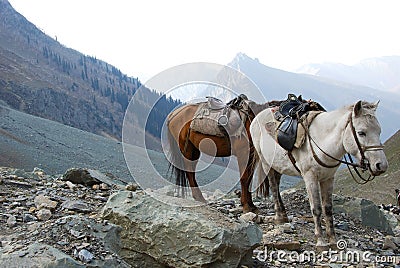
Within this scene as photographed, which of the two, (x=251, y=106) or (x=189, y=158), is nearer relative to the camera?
(x=251, y=106)

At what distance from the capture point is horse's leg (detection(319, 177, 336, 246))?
720 centimetres

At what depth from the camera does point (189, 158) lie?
33.0 ft

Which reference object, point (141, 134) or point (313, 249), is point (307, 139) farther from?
point (141, 134)

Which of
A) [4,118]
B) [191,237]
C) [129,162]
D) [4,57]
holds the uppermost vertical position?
[4,57]

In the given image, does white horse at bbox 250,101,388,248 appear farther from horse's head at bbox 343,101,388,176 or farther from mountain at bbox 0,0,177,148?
mountain at bbox 0,0,177,148

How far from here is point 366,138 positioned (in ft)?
20.2

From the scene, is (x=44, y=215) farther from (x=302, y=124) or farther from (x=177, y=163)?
(x=302, y=124)

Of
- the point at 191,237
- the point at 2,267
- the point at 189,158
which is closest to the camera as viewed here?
the point at 2,267

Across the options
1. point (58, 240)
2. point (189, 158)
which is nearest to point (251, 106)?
point (189, 158)

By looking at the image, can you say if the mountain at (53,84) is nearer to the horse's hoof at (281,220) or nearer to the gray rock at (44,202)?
the gray rock at (44,202)

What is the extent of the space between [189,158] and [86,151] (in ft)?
158

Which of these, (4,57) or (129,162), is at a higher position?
(4,57)

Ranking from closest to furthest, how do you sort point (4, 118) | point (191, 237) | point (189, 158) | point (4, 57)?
point (191, 237)
point (189, 158)
point (4, 118)
point (4, 57)

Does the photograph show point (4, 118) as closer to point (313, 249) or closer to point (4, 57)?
point (313, 249)
